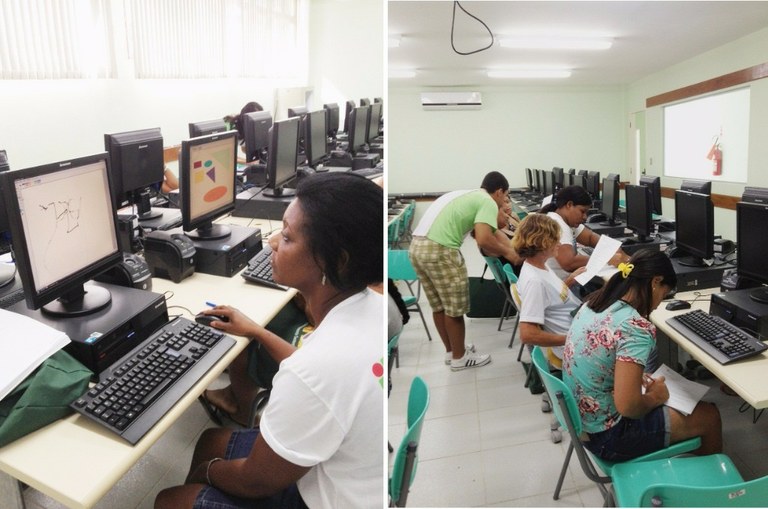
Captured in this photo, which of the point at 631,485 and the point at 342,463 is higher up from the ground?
the point at 342,463

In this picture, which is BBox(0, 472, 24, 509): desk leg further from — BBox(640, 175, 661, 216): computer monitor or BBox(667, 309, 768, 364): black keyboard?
BBox(640, 175, 661, 216): computer monitor

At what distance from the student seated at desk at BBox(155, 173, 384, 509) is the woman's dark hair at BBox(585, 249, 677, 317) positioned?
0.88 m

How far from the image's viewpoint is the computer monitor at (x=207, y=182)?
1.86 metres

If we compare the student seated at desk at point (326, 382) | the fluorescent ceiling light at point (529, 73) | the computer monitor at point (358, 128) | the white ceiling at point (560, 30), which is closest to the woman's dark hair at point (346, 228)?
the student seated at desk at point (326, 382)

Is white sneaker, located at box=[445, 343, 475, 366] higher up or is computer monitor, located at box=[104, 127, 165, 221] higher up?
computer monitor, located at box=[104, 127, 165, 221]

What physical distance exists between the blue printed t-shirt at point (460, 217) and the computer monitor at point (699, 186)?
3.26 feet

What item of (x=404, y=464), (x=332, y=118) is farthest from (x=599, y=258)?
(x=332, y=118)

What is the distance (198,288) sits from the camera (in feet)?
5.85

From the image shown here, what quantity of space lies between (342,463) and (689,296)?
1879 mm

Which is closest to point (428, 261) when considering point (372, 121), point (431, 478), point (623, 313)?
point (431, 478)

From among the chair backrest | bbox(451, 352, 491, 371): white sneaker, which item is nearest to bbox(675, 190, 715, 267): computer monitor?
bbox(451, 352, 491, 371): white sneaker

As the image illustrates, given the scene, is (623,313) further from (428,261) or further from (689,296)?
(428,261)

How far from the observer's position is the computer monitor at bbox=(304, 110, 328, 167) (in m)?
3.39

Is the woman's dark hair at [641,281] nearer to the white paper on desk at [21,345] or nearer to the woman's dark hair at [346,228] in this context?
the woman's dark hair at [346,228]
